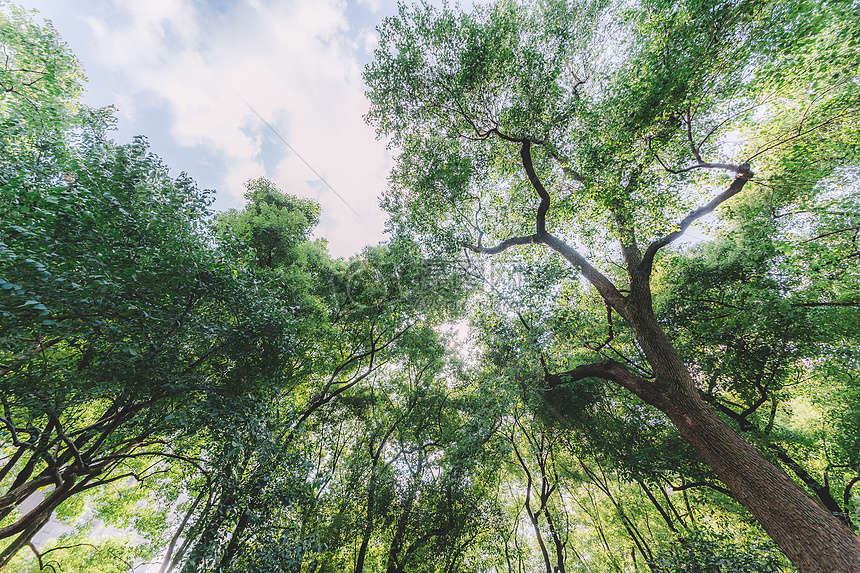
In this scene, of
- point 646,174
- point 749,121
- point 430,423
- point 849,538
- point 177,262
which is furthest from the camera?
point 430,423

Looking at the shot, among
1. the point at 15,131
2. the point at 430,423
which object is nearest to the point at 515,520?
the point at 430,423

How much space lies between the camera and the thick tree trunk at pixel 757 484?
3.31 m

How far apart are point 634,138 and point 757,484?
6.38m

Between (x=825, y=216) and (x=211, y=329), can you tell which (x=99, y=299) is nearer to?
(x=211, y=329)

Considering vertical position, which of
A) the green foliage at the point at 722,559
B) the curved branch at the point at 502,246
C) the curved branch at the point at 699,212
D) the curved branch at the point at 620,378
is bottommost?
the green foliage at the point at 722,559

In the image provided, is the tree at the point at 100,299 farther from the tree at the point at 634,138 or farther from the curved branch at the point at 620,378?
the curved branch at the point at 620,378

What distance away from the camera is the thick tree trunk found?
331 centimetres

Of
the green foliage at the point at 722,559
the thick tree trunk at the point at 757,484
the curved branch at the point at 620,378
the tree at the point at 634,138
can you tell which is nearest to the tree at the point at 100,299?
the tree at the point at 634,138

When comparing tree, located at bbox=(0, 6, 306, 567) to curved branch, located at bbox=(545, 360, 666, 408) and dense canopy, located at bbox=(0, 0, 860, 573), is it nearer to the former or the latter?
dense canopy, located at bbox=(0, 0, 860, 573)

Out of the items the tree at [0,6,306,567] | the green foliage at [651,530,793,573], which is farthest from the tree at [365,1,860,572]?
the tree at [0,6,306,567]

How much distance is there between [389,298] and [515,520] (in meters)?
12.1

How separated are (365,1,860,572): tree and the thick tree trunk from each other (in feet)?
0.07

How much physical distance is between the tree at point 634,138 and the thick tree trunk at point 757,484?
0.07 feet

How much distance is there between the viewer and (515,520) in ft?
40.8
